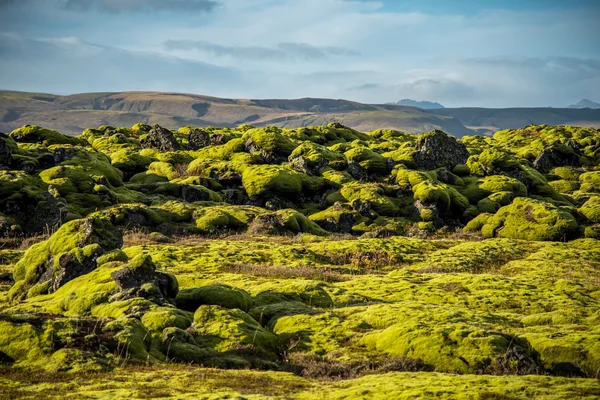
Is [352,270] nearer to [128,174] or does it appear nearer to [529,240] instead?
[529,240]

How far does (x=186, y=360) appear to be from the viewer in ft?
53.4

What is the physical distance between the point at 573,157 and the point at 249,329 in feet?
294

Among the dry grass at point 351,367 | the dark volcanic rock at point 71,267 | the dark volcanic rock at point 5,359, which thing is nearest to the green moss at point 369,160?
the dark volcanic rock at point 71,267

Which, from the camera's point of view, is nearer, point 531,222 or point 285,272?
point 285,272

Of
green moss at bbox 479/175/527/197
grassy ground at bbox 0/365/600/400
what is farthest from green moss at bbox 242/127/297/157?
Result: grassy ground at bbox 0/365/600/400

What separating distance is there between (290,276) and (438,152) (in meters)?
46.8

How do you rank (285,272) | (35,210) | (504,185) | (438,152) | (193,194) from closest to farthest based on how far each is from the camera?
(285,272) < (35,210) < (193,194) < (504,185) < (438,152)

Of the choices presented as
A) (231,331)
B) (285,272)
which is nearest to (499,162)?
(285,272)

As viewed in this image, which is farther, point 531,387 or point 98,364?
point 98,364

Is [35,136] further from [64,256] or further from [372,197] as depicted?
[64,256]

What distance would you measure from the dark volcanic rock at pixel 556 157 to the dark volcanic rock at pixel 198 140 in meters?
54.8

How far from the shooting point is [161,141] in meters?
78.7

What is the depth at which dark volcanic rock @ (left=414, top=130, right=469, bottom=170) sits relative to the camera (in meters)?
69.7

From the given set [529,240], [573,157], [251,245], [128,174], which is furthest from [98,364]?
[573,157]
